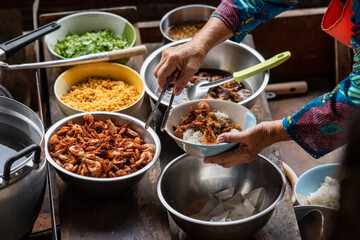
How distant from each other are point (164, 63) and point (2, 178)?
0.78 m

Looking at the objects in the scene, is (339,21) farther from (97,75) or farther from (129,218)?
(97,75)

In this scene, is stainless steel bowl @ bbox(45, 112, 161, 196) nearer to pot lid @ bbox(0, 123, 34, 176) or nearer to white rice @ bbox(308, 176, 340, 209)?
pot lid @ bbox(0, 123, 34, 176)

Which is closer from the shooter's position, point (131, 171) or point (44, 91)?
point (131, 171)

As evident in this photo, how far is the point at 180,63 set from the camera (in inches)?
72.6

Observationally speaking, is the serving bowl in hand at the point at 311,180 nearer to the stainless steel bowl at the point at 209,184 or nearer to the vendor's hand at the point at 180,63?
the stainless steel bowl at the point at 209,184

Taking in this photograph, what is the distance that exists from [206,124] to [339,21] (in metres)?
0.65

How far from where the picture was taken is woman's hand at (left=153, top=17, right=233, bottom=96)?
71.9 inches

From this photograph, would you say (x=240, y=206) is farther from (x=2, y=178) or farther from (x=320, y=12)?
(x=320, y=12)

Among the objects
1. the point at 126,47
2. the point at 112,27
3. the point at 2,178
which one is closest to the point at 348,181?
the point at 2,178

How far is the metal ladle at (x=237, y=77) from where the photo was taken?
2.16 metres

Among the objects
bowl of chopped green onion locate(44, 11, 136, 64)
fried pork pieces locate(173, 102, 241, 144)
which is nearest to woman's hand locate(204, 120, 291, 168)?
fried pork pieces locate(173, 102, 241, 144)

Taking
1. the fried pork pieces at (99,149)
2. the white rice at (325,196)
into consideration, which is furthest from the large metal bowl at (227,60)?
the white rice at (325,196)

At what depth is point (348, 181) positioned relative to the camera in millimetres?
492

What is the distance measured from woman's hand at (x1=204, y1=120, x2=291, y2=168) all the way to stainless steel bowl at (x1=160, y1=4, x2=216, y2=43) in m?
1.37
